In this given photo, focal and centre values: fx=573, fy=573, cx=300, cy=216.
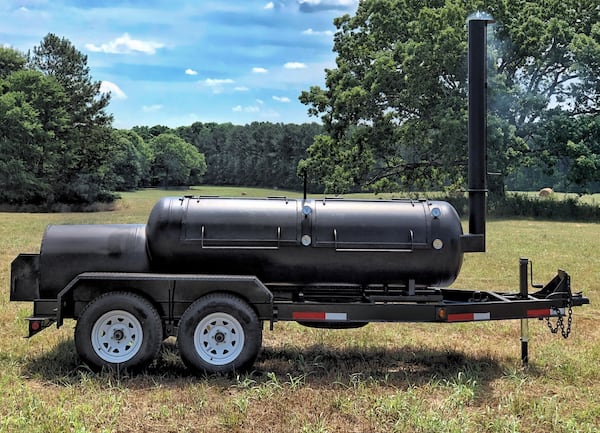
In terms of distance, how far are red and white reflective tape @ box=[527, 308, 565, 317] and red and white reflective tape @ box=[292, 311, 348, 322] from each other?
2007 mm

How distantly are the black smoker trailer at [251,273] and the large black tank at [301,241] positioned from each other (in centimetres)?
1

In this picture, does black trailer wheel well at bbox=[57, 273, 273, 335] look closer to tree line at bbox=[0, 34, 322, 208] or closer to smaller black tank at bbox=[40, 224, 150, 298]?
smaller black tank at bbox=[40, 224, 150, 298]

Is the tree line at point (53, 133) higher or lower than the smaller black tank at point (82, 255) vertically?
higher

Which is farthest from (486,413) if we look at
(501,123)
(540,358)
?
(501,123)

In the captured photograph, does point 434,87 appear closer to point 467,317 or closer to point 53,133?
point 467,317

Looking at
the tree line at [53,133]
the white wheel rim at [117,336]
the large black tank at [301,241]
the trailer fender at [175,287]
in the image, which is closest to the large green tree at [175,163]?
the tree line at [53,133]

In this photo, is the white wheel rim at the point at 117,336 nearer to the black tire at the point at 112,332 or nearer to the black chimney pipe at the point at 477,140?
the black tire at the point at 112,332

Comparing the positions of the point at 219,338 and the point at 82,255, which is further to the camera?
the point at 82,255

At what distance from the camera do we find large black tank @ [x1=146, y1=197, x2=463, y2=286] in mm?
6016

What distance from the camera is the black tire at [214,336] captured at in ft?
18.6

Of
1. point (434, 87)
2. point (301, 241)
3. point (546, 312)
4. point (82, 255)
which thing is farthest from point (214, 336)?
point (434, 87)

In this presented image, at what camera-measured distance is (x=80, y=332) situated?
18.6 ft

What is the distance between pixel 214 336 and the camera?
228 inches

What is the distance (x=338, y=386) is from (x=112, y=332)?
7.68 ft
